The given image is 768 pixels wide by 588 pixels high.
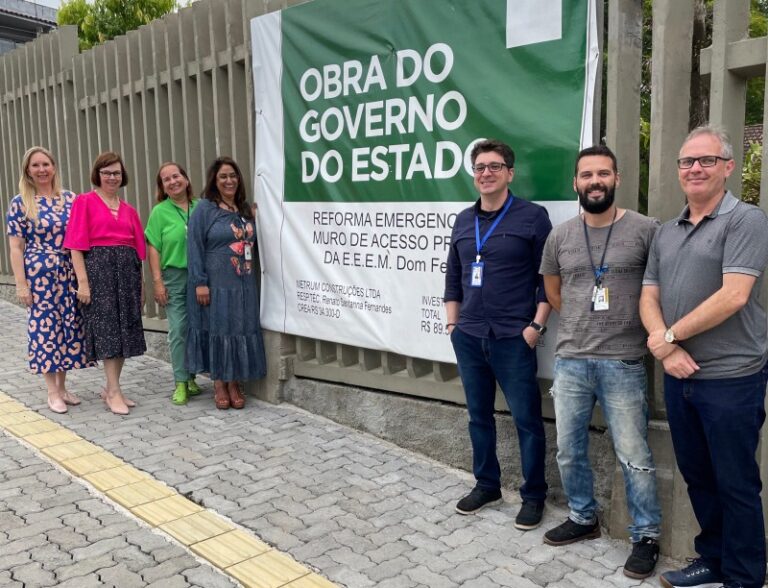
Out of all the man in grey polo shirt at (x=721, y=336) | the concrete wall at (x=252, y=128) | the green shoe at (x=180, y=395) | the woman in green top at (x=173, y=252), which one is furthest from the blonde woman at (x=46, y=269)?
the man in grey polo shirt at (x=721, y=336)

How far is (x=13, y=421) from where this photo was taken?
16.9 feet

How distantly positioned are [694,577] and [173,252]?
13.8ft

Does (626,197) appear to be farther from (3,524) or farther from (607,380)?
(3,524)

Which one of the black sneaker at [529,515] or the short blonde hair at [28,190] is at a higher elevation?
the short blonde hair at [28,190]

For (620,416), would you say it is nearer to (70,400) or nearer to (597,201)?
(597,201)

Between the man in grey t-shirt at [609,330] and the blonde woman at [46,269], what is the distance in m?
3.84

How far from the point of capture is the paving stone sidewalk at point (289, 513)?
3.13m

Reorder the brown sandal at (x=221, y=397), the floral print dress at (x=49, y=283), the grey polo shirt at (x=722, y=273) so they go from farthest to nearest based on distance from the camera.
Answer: the brown sandal at (x=221, y=397) < the floral print dress at (x=49, y=283) < the grey polo shirt at (x=722, y=273)

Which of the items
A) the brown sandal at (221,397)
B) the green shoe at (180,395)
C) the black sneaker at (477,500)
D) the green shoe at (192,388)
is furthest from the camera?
the green shoe at (192,388)

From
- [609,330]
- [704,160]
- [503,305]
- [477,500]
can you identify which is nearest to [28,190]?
[503,305]

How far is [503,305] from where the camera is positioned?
3521mm

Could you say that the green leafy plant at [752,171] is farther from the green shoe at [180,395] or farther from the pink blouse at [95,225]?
the pink blouse at [95,225]

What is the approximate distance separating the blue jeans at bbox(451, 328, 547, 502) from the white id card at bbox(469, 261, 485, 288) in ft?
0.91

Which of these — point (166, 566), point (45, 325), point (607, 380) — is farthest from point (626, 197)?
point (45, 325)
